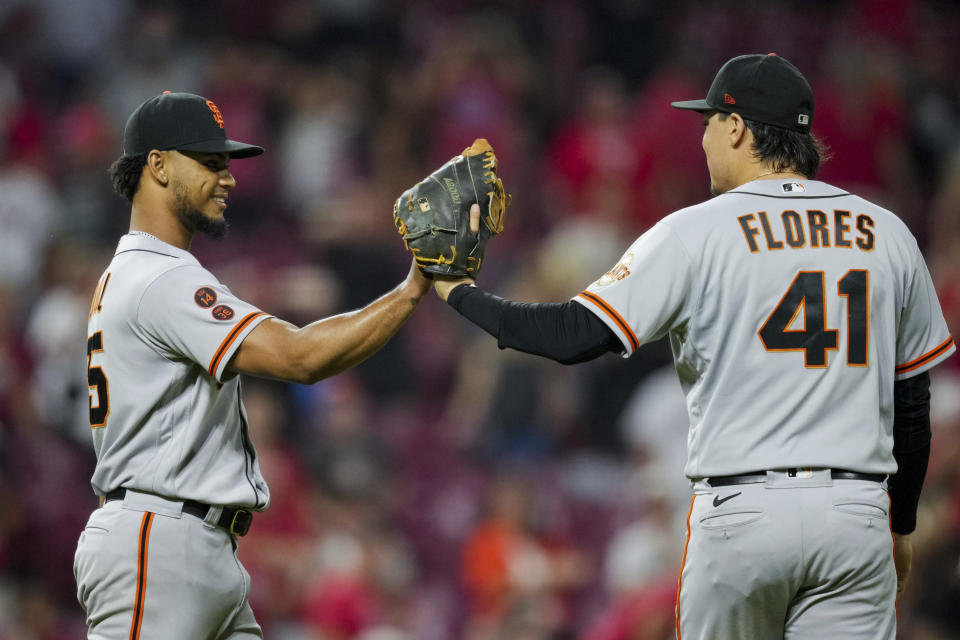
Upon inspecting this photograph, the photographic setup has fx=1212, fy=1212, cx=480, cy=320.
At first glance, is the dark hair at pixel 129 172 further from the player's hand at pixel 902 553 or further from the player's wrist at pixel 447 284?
the player's hand at pixel 902 553

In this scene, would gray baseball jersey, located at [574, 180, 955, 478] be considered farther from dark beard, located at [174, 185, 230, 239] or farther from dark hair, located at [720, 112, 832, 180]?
dark beard, located at [174, 185, 230, 239]

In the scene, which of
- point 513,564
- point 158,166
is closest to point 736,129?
point 158,166

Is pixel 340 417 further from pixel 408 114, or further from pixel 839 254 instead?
pixel 839 254

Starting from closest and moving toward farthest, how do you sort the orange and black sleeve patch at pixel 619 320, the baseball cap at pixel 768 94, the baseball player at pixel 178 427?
the orange and black sleeve patch at pixel 619 320 < the baseball cap at pixel 768 94 < the baseball player at pixel 178 427

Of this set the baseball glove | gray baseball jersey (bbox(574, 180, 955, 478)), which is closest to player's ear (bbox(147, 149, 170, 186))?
the baseball glove

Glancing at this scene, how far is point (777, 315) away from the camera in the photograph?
123 inches

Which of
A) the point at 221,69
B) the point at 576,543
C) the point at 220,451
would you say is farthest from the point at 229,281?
the point at 220,451

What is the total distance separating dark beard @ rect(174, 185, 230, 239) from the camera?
12.3ft

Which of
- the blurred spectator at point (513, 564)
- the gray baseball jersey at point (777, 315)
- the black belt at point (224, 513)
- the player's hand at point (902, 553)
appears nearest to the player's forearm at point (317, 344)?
the black belt at point (224, 513)

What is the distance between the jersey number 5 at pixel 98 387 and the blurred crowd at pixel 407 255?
2.57 metres

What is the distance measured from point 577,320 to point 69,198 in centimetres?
688

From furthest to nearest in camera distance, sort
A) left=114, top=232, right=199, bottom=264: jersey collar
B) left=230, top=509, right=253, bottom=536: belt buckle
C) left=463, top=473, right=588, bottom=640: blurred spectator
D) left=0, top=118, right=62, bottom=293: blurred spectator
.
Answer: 1. left=0, top=118, right=62, bottom=293: blurred spectator
2. left=463, top=473, right=588, bottom=640: blurred spectator
3. left=114, top=232, right=199, bottom=264: jersey collar
4. left=230, top=509, right=253, bottom=536: belt buckle

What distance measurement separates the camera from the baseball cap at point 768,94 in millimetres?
3309

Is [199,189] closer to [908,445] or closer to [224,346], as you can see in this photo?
[224,346]
